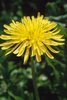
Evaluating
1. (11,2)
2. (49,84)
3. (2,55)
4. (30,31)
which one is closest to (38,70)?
(49,84)

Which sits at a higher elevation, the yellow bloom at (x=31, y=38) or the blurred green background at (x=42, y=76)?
the yellow bloom at (x=31, y=38)

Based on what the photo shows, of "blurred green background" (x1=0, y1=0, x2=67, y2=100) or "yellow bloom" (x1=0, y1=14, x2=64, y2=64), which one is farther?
"blurred green background" (x1=0, y1=0, x2=67, y2=100)

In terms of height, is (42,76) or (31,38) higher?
(31,38)

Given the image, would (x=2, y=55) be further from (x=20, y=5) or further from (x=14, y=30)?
(x=20, y=5)

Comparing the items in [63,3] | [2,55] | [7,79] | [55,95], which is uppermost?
[63,3]

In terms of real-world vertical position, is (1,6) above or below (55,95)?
above

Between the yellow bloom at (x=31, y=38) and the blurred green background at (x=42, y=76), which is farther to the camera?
the blurred green background at (x=42, y=76)

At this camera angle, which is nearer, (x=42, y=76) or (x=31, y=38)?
(x=31, y=38)

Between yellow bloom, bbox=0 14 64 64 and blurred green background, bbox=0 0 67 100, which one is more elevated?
yellow bloom, bbox=0 14 64 64
